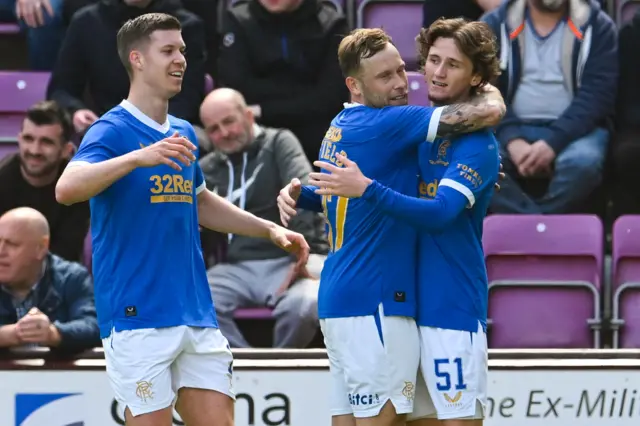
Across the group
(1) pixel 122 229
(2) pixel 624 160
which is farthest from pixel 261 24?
(1) pixel 122 229

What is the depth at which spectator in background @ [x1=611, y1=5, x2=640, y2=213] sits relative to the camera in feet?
24.5

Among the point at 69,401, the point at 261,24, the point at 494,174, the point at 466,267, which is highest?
the point at 261,24

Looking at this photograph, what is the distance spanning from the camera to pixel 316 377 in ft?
21.0

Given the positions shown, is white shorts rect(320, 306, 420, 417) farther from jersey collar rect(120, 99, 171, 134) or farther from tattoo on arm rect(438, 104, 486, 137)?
jersey collar rect(120, 99, 171, 134)

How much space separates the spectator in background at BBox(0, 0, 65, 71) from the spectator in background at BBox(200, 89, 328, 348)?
1585mm

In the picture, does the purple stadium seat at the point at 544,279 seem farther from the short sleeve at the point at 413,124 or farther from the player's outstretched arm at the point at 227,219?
the short sleeve at the point at 413,124

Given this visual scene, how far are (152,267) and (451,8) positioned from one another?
12.0 ft

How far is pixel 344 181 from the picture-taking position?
184 inches

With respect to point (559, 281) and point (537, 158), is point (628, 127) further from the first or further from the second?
point (559, 281)

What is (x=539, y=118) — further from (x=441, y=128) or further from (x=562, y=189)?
(x=441, y=128)

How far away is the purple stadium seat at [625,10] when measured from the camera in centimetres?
841

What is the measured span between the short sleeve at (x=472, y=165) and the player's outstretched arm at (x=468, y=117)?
0.06 meters

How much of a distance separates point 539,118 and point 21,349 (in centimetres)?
305

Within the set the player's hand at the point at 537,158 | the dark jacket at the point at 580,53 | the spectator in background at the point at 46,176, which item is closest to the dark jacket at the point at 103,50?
the spectator in background at the point at 46,176
